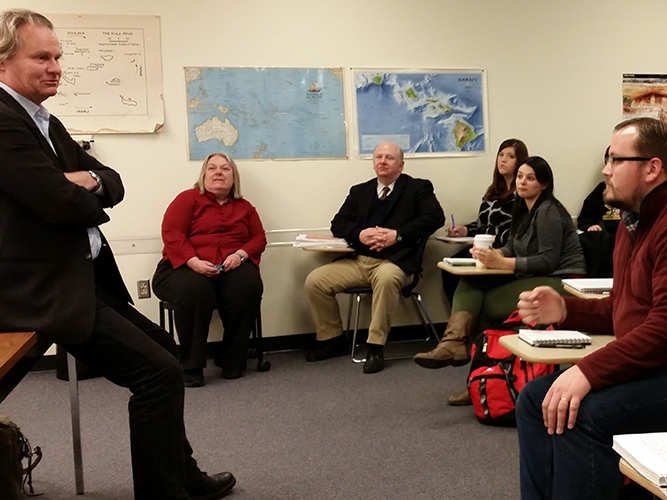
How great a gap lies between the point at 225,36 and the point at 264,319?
1882 millimetres

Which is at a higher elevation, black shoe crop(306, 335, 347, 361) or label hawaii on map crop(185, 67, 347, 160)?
label hawaii on map crop(185, 67, 347, 160)

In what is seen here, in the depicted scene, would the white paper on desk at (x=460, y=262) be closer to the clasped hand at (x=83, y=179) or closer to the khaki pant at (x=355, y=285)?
the khaki pant at (x=355, y=285)

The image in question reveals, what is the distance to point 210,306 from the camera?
3.61 meters

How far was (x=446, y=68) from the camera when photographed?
431cm

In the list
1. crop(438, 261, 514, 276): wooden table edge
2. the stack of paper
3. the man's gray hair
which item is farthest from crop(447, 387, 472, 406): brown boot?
the man's gray hair

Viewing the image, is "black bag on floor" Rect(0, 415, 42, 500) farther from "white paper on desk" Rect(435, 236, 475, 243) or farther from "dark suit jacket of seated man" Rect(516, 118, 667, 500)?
"white paper on desk" Rect(435, 236, 475, 243)

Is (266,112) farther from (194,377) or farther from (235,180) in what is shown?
(194,377)

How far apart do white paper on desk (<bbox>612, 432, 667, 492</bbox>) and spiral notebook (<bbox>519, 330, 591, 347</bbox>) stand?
0.56 meters

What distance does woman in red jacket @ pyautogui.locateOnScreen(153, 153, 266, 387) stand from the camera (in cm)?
357

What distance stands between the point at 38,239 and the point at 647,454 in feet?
4.77

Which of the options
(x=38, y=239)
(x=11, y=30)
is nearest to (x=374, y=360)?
(x=38, y=239)

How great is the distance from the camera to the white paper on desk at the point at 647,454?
Answer: 93cm

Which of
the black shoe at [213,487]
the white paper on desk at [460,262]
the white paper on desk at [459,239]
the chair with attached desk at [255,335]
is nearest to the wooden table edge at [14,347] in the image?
the black shoe at [213,487]

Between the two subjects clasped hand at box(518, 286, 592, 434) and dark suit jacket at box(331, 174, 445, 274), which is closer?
clasped hand at box(518, 286, 592, 434)
